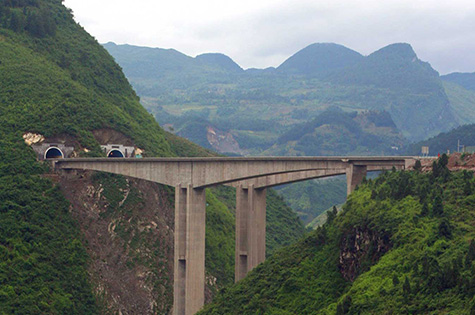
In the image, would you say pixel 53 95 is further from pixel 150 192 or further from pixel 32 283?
pixel 32 283

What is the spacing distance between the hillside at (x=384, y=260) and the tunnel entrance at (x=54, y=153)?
3745cm

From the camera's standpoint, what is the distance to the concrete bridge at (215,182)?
78025 mm

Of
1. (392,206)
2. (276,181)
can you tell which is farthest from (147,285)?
(392,206)

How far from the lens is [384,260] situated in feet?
179

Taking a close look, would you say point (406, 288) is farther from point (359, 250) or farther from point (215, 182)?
point (215, 182)

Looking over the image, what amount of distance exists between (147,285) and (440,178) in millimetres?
42447

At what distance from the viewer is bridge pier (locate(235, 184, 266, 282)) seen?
94312 millimetres

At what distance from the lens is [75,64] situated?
442ft

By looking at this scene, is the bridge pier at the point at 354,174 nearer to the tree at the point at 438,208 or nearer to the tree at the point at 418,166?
the tree at the point at 418,166

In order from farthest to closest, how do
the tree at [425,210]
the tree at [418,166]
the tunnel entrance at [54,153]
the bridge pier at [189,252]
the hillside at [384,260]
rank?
1. the tunnel entrance at [54,153]
2. the bridge pier at [189,252]
3. the tree at [418,166]
4. the tree at [425,210]
5. the hillside at [384,260]

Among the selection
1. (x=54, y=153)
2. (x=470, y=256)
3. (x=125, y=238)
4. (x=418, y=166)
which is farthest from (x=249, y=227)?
(x=470, y=256)

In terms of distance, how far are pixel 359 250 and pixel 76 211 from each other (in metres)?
46.6

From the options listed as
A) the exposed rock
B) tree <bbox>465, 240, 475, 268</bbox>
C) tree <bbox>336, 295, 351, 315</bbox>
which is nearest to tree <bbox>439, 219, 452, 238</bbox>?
tree <bbox>465, 240, 475, 268</bbox>

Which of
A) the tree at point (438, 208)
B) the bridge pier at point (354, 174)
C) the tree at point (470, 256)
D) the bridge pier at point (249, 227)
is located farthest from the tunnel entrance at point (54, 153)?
the tree at point (470, 256)
